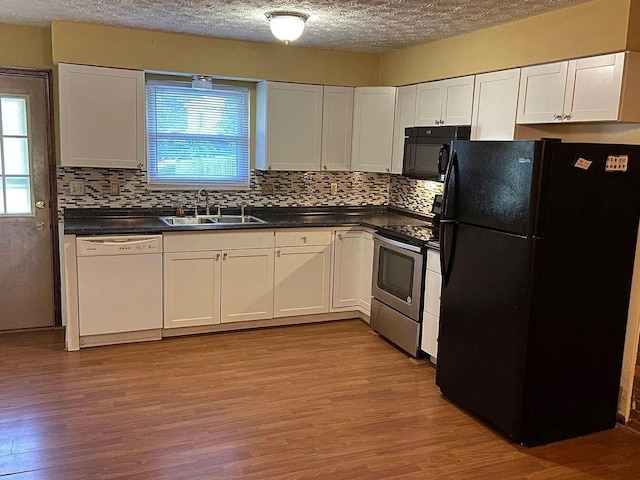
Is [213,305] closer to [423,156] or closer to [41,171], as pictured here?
[41,171]

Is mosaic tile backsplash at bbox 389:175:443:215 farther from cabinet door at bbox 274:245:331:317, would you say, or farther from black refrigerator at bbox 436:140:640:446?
black refrigerator at bbox 436:140:640:446

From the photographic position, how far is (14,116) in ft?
14.0

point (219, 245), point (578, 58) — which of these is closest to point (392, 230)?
point (219, 245)

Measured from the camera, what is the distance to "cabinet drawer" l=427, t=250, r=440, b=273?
12.3 feet

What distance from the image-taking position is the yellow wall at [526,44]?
299cm

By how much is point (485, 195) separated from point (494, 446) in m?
1.31

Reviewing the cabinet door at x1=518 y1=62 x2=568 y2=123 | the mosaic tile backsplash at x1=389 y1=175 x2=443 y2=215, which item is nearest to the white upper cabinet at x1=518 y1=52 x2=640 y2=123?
the cabinet door at x1=518 y1=62 x2=568 y2=123

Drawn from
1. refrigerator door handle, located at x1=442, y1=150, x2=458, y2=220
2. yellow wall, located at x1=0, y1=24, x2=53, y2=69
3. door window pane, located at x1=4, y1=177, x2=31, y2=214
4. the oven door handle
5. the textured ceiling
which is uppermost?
the textured ceiling

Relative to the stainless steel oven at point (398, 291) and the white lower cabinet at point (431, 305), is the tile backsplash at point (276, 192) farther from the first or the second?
the white lower cabinet at point (431, 305)

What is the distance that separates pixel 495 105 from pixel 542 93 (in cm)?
39

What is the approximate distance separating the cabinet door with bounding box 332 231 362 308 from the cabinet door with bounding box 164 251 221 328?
1.01 m

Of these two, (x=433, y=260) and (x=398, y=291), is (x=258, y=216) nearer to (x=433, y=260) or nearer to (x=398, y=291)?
(x=398, y=291)

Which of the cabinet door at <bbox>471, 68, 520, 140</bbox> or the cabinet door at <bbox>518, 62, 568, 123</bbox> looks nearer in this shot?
the cabinet door at <bbox>518, 62, 568, 123</bbox>

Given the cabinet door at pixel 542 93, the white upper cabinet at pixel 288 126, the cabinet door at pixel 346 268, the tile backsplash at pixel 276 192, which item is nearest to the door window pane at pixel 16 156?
the tile backsplash at pixel 276 192
